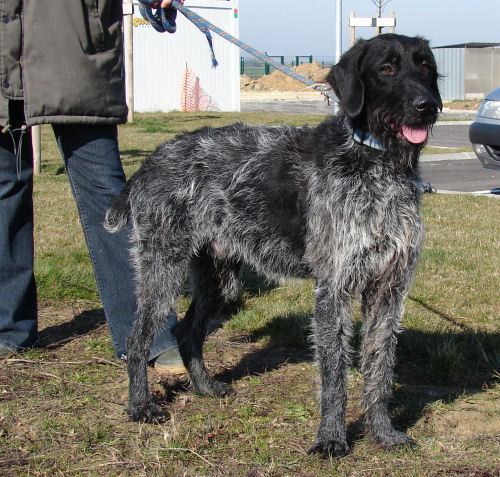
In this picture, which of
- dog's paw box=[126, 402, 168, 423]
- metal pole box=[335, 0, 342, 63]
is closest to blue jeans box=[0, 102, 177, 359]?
dog's paw box=[126, 402, 168, 423]

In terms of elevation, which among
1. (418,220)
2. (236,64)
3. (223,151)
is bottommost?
(418,220)

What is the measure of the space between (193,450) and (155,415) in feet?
1.60

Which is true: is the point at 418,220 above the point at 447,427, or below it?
above

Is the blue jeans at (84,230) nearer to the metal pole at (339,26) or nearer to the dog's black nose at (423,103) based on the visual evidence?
the dog's black nose at (423,103)

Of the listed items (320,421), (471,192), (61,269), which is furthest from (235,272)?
(471,192)

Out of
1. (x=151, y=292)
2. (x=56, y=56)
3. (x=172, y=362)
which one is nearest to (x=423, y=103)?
(x=151, y=292)

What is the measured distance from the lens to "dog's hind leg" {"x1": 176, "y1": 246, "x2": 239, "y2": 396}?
4.16 metres

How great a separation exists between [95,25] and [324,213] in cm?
175

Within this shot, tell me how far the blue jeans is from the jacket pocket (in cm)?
50

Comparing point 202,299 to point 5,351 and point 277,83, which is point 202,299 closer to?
point 5,351

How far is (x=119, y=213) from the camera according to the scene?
4047mm

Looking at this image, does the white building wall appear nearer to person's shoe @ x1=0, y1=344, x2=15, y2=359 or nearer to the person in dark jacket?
the person in dark jacket

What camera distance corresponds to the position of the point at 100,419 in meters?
3.70

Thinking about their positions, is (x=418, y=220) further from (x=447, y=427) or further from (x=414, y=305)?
(x=414, y=305)
